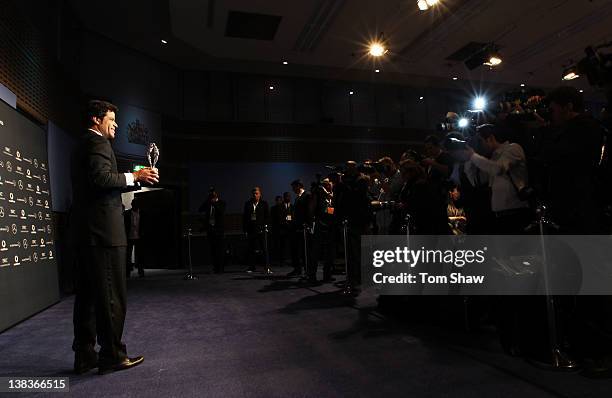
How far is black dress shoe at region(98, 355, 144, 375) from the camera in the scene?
2191 millimetres

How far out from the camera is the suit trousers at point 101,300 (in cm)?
216

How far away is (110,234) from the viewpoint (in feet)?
7.25

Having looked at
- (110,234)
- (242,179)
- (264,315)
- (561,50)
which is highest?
(561,50)

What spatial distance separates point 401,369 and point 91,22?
8.03 meters

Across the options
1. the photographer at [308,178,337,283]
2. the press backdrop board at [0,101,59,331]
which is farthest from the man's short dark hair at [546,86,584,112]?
the press backdrop board at [0,101,59,331]

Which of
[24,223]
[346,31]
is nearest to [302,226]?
[24,223]

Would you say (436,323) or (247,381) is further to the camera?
(436,323)

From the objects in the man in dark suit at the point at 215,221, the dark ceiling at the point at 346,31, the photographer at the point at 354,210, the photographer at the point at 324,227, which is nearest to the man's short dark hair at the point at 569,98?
the photographer at the point at 354,210

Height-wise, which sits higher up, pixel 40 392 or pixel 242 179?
pixel 242 179

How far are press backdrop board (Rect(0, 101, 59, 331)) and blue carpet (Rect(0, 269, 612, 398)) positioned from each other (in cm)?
27

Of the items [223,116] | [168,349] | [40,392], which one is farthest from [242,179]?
[40,392]

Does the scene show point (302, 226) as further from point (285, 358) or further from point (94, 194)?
point (94, 194)

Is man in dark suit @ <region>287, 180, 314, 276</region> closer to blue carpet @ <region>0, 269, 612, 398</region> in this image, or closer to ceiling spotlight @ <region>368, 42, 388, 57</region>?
blue carpet @ <region>0, 269, 612, 398</region>

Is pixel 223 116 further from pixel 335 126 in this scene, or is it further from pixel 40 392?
pixel 40 392
